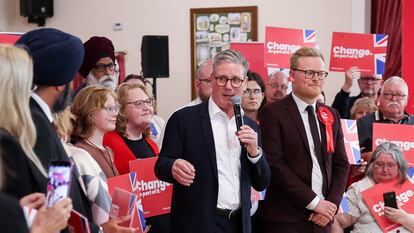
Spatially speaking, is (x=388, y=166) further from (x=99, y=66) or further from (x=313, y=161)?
(x=99, y=66)

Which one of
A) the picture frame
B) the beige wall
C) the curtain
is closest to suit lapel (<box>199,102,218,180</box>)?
the curtain

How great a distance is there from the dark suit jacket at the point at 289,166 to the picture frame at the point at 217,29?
18.3ft

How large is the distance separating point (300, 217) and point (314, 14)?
5549 millimetres

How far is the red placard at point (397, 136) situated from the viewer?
4.51m

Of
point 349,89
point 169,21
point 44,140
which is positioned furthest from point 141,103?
point 169,21

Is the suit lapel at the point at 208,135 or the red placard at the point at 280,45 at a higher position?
the red placard at the point at 280,45

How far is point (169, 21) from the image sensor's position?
9414mm

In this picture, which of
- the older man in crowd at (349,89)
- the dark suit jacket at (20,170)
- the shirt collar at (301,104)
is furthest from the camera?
the older man in crowd at (349,89)

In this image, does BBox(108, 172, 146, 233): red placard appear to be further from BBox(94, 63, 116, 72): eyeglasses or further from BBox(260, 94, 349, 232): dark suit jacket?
BBox(94, 63, 116, 72): eyeglasses

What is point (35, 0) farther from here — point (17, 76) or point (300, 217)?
point (17, 76)

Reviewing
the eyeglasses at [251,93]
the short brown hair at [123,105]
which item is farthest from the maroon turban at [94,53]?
the eyeglasses at [251,93]

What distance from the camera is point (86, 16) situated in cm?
988

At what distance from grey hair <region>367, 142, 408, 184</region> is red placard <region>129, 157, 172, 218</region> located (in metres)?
1.40

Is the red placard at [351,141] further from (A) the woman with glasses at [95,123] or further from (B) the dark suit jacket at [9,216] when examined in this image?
(B) the dark suit jacket at [9,216]
